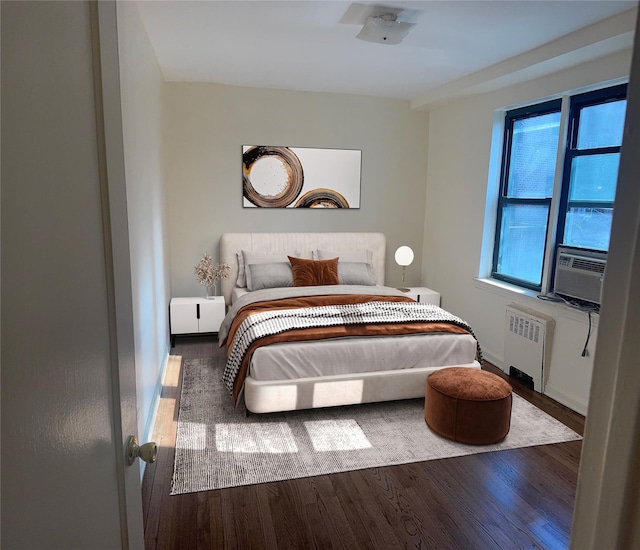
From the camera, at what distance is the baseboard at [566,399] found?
3.51m

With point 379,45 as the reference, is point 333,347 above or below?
below

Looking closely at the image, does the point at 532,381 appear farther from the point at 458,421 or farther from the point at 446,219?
the point at 446,219

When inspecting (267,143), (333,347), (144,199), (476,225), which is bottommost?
(333,347)

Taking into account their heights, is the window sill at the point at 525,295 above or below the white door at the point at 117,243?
below

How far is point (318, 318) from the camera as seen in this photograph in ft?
11.8

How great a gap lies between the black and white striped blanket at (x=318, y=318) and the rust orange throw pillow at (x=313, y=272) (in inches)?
34.3

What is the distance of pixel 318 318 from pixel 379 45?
2112 millimetres

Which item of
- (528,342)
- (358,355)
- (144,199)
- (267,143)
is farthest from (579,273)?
(267,143)

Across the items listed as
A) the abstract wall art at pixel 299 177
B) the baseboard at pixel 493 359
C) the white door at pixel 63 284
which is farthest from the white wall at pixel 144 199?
the baseboard at pixel 493 359

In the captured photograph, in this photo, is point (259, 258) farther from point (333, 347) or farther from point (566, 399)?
point (566, 399)

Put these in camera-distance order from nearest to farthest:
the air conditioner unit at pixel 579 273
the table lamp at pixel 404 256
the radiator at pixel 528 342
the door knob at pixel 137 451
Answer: the door knob at pixel 137 451 < the air conditioner unit at pixel 579 273 < the radiator at pixel 528 342 < the table lamp at pixel 404 256

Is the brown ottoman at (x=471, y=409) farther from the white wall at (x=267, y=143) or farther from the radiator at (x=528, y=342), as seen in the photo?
the white wall at (x=267, y=143)

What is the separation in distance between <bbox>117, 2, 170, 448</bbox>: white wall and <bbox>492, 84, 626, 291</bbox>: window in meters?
3.04

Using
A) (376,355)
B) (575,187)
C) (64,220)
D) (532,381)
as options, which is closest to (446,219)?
(575,187)
